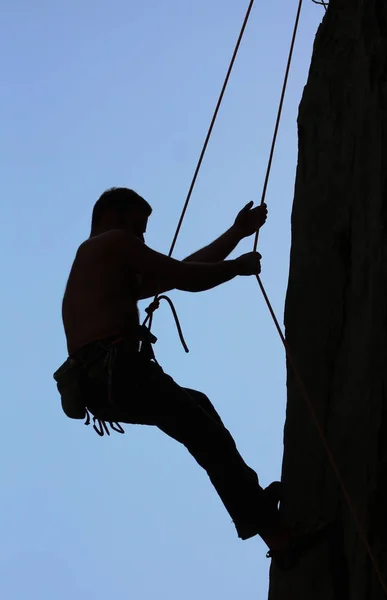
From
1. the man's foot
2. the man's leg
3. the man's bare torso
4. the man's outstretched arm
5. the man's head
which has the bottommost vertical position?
the man's foot

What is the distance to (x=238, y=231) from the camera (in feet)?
13.2

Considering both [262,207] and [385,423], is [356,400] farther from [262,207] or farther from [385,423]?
[262,207]

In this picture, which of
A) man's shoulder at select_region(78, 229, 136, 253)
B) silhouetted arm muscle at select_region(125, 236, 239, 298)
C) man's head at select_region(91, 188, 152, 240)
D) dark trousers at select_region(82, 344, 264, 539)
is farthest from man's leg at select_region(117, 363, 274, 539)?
man's head at select_region(91, 188, 152, 240)

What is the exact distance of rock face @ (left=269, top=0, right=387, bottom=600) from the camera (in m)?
3.23

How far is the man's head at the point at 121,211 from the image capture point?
3615 millimetres

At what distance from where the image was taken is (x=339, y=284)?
3.56 metres

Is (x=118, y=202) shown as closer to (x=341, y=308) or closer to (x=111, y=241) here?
(x=111, y=241)

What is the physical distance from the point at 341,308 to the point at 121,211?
0.87m

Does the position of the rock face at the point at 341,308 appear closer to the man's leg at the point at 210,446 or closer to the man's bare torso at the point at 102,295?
the man's leg at the point at 210,446

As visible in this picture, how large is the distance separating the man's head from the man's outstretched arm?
490mm

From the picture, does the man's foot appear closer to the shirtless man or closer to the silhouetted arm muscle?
the shirtless man

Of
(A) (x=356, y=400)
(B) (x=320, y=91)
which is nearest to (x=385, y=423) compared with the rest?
(A) (x=356, y=400)

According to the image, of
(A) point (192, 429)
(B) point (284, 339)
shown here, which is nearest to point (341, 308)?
(B) point (284, 339)

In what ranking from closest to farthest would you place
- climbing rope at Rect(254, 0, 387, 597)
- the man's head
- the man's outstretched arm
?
climbing rope at Rect(254, 0, 387, 597), the man's head, the man's outstretched arm
